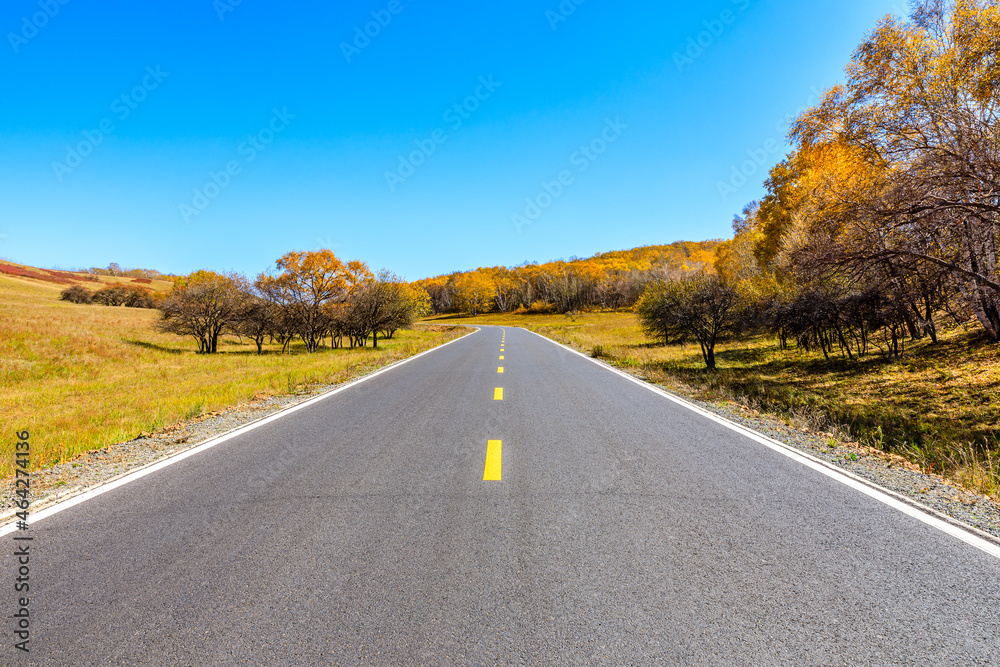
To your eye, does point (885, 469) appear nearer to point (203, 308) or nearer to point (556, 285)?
point (203, 308)

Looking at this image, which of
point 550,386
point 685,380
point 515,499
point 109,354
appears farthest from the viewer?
point 109,354

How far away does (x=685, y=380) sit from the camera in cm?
1355

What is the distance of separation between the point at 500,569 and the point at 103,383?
72.0 ft

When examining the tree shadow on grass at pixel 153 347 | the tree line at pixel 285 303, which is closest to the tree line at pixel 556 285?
the tree line at pixel 285 303

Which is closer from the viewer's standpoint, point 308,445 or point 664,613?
point 664,613

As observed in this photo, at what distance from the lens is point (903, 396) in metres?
12.4

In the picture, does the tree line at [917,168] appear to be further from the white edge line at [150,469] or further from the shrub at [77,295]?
the shrub at [77,295]

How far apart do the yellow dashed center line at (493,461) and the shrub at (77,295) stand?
8514cm

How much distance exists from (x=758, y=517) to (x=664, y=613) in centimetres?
172

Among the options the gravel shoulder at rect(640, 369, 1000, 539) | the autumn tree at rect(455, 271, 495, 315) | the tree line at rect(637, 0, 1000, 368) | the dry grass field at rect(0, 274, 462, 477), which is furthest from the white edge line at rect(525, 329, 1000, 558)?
the autumn tree at rect(455, 271, 495, 315)

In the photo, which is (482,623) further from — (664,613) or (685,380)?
(685,380)

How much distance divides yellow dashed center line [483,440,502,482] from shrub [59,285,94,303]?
279ft

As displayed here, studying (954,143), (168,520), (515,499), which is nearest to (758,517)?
(515,499)

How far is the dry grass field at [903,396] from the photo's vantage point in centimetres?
668
